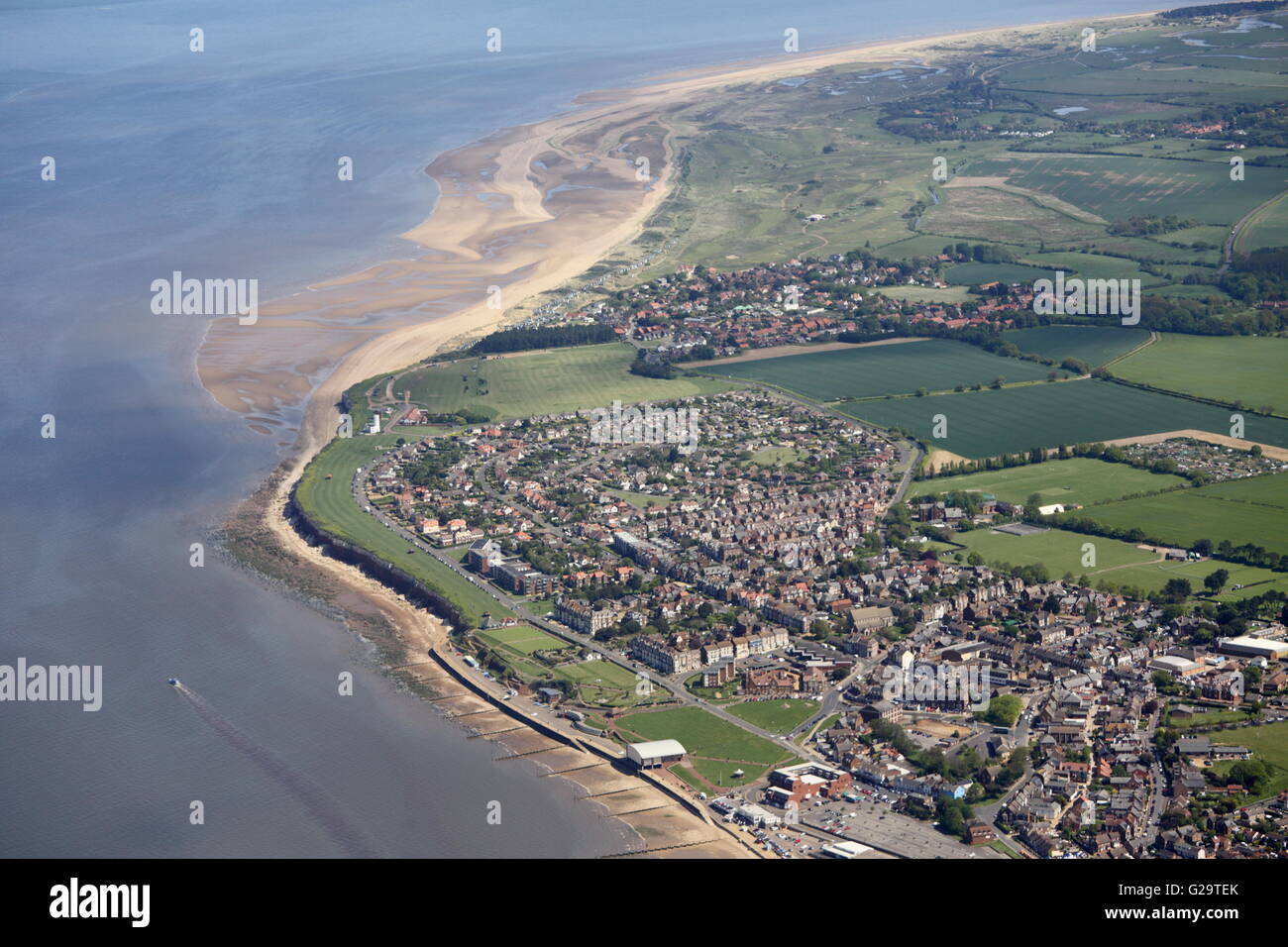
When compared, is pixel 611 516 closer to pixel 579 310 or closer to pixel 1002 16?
pixel 579 310

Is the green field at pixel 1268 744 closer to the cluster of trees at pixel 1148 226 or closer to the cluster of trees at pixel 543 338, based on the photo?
the cluster of trees at pixel 543 338

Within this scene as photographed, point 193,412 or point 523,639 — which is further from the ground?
point 193,412

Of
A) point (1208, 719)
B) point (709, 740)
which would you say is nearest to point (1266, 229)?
point (1208, 719)

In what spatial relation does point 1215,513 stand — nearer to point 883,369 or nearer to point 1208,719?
point 1208,719

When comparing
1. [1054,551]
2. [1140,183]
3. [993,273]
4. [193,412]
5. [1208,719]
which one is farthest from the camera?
[1140,183]

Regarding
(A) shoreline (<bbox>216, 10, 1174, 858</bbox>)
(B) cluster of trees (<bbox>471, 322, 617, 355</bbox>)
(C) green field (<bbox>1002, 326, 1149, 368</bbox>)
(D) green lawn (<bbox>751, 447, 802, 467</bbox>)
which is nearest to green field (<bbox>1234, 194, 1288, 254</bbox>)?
(C) green field (<bbox>1002, 326, 1149, 368</bbox>)

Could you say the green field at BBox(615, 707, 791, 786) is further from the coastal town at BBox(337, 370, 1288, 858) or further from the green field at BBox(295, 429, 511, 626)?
the green field at BBox(295, 429, 511, 626)

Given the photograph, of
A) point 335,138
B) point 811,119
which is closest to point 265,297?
point 335,138
